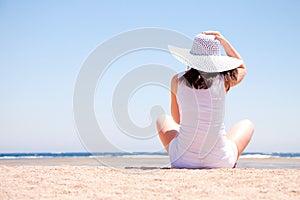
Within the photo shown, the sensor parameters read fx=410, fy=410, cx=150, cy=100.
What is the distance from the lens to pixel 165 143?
434 cm

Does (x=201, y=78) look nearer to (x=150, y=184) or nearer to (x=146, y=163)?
(x=150, y=184)

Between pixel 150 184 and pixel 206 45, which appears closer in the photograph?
pixel 150 184

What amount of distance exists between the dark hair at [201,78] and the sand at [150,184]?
818 millimetres

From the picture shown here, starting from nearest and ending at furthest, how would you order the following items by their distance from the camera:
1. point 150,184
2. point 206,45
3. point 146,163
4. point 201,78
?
point 150,184, point 201,78, point 206,45, point 146,163

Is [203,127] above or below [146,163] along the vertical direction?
above

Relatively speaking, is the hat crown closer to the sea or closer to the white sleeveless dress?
the white sleeveless dress

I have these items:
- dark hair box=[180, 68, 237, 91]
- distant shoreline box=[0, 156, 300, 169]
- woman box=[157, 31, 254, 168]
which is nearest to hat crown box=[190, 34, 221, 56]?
woman box=[157, 31, 254, 168]

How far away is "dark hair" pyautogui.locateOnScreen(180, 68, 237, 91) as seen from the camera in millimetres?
3910

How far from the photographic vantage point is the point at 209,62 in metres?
4.02

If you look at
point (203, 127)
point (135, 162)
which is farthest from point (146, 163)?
point (203, 127)

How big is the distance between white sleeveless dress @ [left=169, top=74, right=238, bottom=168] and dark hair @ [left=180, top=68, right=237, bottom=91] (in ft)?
0.13

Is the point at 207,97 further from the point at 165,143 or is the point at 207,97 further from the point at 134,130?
the point at 134,130

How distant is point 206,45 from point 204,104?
63 cm

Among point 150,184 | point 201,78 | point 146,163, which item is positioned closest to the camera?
point 150,184
